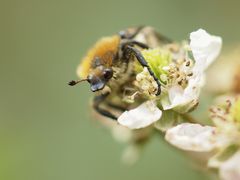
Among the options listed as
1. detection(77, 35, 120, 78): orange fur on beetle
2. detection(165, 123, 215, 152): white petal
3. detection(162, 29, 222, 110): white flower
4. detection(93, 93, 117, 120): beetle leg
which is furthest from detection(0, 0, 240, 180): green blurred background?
detection(165, 123, 215, 152): white petal

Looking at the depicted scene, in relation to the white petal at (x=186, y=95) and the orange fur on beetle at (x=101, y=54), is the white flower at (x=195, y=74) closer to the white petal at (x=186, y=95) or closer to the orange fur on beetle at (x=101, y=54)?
the white petal at (x=186, y=95)

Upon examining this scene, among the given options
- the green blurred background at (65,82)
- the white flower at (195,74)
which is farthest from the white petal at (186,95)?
the green blurred background at (65,82)

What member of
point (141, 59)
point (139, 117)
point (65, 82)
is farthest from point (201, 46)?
point (65, 82)

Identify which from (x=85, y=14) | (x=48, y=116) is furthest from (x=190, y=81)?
(x=85, y=14)

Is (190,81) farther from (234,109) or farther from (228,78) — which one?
(228,78)

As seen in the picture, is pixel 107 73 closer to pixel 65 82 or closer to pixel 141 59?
pixel 141 59

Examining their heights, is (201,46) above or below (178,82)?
above
